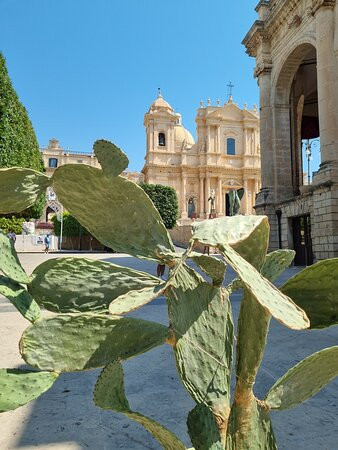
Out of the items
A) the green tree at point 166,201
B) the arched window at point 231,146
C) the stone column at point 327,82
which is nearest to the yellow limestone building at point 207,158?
the arched window at point 231,146

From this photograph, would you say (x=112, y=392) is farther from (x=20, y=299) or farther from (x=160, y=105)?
(x=160, y=105)

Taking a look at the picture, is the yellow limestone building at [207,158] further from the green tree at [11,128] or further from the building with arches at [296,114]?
the building with arches at [296,114]

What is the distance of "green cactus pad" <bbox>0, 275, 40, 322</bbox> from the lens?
0.79 meters

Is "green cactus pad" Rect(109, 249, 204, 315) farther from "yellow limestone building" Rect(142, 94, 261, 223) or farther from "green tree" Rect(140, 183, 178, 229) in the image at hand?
"yellow limestone building" Rect(142, 94, 261, 223)

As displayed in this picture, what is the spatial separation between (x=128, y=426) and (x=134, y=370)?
3.24 feet

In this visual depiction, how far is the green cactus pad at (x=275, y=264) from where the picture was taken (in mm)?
1125

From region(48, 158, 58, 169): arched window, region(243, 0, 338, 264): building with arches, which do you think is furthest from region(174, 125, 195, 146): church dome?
region(243, 0, 338, 264): building with arches

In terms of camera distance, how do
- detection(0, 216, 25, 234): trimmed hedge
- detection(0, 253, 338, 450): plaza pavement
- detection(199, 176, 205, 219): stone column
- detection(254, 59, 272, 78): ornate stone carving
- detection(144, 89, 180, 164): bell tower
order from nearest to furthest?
detection(0, 253, 338, 450): plaza pavement < detection(254, 59, 272, 78): ornate stone carving < detection(0, 216, 25, 234): trimmed hedge < detection(199, 176, 205, 219): stone column < detection(144, 89, 180, 164): bell tower

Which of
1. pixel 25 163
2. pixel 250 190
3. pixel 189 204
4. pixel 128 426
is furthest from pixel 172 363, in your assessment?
pixel 250 190

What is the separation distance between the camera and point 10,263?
0.84 m

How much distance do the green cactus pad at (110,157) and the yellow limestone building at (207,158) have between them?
38.5m

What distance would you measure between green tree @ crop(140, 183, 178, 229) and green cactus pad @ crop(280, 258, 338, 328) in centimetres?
3357

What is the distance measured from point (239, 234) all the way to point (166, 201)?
115 feet

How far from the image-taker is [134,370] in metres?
3.13
